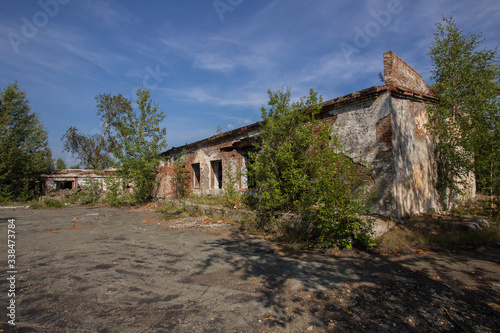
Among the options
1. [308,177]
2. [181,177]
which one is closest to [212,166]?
[181,177]

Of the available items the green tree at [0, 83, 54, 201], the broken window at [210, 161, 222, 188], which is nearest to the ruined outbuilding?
the green tree at [0, 83, 54, 201]

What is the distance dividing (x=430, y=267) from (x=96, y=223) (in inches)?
370

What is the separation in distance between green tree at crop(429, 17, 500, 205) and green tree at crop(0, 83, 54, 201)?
78.4 feet

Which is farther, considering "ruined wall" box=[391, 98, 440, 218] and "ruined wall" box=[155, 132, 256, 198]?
"ruined wall" box=[155, 132, 256, 198]

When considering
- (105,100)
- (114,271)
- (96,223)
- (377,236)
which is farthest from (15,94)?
(377,236)

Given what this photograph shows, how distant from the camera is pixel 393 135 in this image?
612 centimetres

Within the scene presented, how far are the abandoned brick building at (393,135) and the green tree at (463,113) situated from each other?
18.7 inches

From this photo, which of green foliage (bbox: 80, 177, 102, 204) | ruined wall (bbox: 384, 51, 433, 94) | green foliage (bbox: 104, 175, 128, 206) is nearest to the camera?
ruined wall (bbox: 384, 51, 433, 94)

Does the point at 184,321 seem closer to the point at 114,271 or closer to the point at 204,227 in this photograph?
the point at 114,271

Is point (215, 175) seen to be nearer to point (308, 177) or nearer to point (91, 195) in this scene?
point (308, 177)

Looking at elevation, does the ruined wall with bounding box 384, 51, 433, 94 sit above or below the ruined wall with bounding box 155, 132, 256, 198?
above

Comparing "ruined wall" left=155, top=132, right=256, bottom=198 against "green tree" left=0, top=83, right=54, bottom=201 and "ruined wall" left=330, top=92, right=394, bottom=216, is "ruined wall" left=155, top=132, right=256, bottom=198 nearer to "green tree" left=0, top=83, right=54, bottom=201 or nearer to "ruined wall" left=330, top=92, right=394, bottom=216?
"ruined wall" left=330, top=92, right=394, bottom=216

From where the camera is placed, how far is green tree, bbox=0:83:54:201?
56.5 ft

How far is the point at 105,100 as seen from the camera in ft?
89.2
